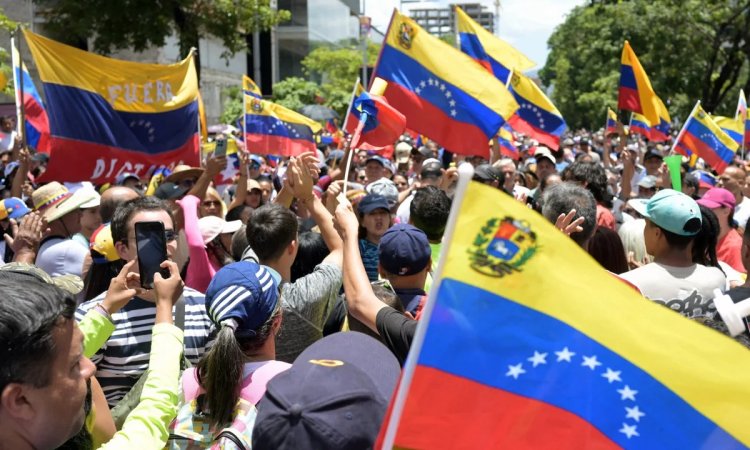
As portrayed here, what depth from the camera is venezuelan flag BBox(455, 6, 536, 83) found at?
10320 millimetres

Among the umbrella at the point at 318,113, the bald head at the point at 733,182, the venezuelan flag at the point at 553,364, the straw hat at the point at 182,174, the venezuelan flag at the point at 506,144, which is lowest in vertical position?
the umbrella at the point at 318,113

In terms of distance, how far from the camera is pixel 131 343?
11.1 ft

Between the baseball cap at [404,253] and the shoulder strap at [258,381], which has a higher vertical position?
the shoulder strap at [258,381]

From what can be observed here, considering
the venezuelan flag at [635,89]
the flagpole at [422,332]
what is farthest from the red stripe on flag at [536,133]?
the flagpole at [422,332]

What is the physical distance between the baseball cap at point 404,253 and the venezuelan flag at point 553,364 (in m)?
2.04

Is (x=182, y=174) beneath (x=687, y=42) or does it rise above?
above

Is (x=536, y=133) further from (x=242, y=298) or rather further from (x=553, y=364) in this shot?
(x=553, y=364)

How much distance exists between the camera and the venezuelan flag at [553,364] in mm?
1735

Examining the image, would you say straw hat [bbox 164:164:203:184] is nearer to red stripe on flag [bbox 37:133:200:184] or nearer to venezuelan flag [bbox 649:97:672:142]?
red stripe on flag [bbox 37:133:200:184]

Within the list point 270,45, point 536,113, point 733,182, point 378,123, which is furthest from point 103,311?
point 270,45

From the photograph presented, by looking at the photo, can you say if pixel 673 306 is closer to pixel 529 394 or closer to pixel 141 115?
pixel 529 394

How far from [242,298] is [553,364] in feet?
3.98

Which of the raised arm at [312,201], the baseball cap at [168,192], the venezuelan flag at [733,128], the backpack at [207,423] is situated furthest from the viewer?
the venezuelan flag at [733,128]

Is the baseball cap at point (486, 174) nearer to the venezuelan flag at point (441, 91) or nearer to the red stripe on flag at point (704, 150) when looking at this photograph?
the venezuelan flag at point (441, 91)
